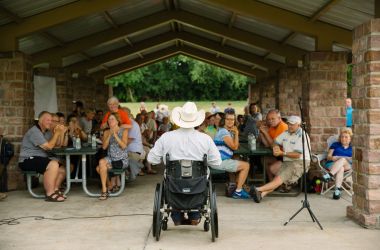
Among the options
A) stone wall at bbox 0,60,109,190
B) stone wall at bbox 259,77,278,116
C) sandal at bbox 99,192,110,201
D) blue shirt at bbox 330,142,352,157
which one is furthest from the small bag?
stone wall at bbox 259,77,278,116

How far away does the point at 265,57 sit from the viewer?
1602 cm

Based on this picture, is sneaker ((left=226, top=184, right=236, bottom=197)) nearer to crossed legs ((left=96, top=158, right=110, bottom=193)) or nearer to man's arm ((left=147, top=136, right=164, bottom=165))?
crossed legs ((left=96, top=158, right=110, bottom=193))

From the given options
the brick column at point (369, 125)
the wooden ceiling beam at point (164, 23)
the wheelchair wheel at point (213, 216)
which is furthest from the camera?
the wooden ceiling beam at point (164, 23)

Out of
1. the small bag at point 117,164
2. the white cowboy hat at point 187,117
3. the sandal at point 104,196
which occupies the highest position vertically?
the white cowboy hat at point 187,117

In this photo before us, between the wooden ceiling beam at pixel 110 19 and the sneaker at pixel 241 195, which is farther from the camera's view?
the wooden ceiling beam at pixel 110 19

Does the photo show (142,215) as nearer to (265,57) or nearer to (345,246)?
(345,246)

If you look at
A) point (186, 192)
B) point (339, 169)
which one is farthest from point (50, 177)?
point (339, 169)

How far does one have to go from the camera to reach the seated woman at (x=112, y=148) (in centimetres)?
786

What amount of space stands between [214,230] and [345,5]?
4595 mm

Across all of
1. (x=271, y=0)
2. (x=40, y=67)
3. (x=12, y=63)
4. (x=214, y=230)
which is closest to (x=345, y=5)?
(x=271, y=0)

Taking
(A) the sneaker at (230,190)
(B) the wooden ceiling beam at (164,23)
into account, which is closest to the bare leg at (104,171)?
(A) the sneaker at (230,190)

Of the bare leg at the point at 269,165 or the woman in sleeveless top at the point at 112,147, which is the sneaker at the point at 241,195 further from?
the woman in sleeveless top at the point at 112,147

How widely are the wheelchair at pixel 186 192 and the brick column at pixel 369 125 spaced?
1723 millimetres

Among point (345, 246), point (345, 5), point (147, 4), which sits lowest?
point (345, 246)
